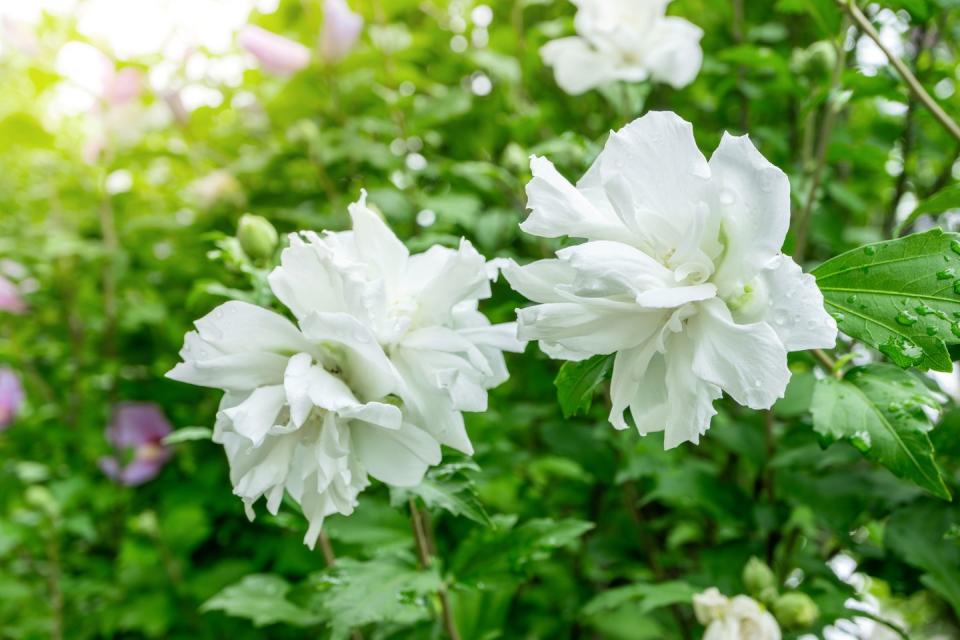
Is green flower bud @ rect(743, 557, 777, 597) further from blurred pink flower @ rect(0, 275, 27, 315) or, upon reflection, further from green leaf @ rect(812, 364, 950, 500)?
blurred pink flower @ rect(0, 275, 27, 315)

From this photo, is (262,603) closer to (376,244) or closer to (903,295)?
(376,244)

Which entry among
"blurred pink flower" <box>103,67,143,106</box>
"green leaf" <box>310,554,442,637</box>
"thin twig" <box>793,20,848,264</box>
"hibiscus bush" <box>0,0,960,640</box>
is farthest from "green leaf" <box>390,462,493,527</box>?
"blurred pink flower" <box>103,67,143,106</box>

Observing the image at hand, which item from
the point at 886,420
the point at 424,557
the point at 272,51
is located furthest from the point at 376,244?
the point at 272,51

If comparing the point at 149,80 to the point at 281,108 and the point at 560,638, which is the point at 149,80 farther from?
the point at 560,638

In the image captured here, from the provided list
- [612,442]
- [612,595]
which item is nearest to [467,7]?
[612,442]

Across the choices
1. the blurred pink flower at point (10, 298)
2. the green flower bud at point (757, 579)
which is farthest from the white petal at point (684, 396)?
the blurred pink flower at point (10, 298)

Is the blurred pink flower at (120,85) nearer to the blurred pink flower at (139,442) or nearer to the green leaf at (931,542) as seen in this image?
the blurred pink flower at (139,442)
